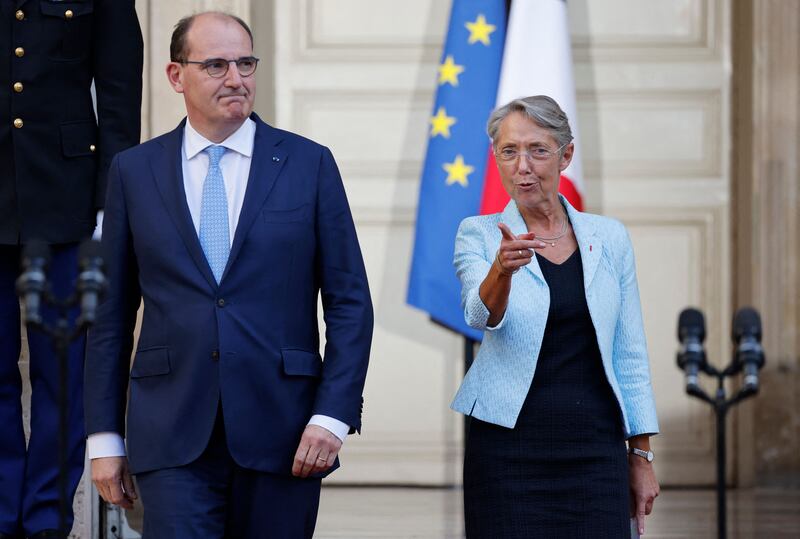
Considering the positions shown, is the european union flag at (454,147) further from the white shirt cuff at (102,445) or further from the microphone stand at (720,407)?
the microphone stand at (720,407)

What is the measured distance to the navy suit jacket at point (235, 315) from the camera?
119 inches

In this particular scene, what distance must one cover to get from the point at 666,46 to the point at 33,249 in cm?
445

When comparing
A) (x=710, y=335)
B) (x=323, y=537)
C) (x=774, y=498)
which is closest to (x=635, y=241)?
(x=710, y=335)

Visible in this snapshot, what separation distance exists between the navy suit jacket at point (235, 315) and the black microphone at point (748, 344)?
797 mm

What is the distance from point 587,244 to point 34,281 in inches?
50.9

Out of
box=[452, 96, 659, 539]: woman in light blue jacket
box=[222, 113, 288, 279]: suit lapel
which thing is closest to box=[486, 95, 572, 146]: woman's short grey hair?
box=[452, 96, 659, 539]: woman in light blue jacket

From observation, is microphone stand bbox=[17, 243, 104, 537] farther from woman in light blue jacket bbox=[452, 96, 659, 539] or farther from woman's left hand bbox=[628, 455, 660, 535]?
woman's left hand bbox=[628, 455, 660, 535]

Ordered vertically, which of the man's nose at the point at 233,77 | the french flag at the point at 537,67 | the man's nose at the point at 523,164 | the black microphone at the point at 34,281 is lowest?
the black microphone at the point at 34,281

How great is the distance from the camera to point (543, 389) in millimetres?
3186

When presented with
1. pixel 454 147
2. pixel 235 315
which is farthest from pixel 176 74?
pixel 454 147

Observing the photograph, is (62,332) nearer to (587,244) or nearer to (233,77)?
(233,77)

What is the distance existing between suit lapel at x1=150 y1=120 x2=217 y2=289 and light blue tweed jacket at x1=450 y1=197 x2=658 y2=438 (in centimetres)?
58

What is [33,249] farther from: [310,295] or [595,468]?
[595,468]

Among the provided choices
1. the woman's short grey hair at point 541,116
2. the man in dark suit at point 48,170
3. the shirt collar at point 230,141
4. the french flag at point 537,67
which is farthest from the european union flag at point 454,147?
the shirt collar at point 230,141
